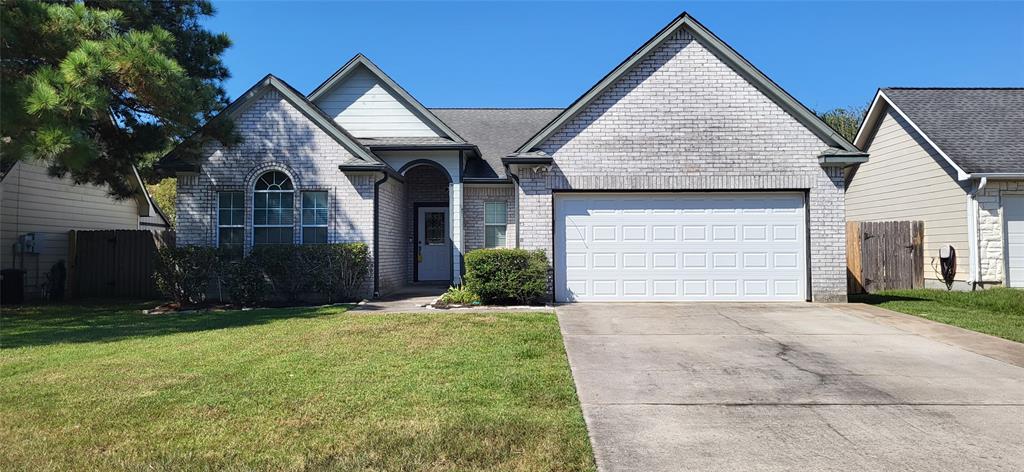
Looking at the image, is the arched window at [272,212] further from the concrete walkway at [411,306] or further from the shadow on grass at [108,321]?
the concrete walkway at [411,306]

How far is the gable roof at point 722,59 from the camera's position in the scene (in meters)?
11.8

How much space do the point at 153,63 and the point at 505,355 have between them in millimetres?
8196

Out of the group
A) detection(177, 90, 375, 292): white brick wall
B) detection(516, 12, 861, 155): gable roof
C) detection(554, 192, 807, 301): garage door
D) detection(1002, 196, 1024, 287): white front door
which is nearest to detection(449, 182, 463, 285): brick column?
detection(177, 90, 375, 292): white brick wall

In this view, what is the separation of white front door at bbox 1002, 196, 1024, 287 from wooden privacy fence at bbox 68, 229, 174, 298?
71.7 ft

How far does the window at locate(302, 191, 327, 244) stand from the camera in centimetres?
1296

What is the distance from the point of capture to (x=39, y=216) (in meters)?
15.6

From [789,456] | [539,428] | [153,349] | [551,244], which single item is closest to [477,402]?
[539,428]

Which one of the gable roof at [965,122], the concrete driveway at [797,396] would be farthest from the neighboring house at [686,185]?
the gable roof at [965,122]

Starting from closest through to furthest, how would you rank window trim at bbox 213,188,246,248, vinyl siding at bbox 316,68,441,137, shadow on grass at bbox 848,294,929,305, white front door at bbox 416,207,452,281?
1. shadow on grass at bbox 848,294,929,305
2. window trim at bbox 213,188,246,248
3. vinyl siding at bbox 316,68,441,137
4. white front door at bbox 416,207,452,281

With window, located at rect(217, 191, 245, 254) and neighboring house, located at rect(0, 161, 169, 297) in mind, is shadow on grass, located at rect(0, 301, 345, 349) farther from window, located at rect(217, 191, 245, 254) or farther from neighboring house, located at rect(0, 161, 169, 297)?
neighboring house, located at rect(0, 161, 169, 297)

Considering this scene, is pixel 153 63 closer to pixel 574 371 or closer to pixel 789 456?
pixel 574 371

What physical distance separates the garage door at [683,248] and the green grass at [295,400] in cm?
375

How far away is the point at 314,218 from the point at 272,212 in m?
0.98

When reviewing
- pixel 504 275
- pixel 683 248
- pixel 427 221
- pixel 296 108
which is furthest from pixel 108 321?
pixel 683 248
